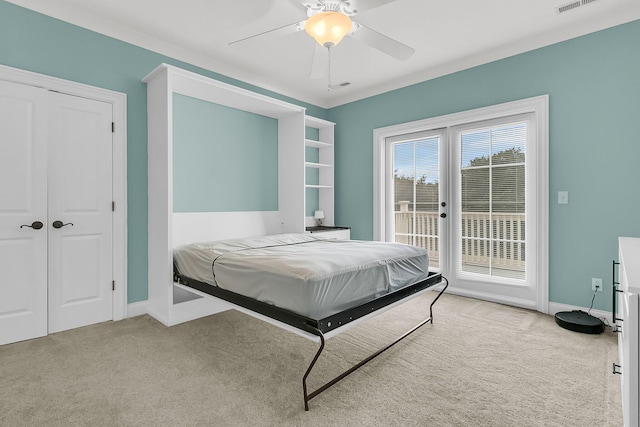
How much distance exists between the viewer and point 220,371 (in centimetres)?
210

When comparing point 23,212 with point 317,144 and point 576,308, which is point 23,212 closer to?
point 317,144

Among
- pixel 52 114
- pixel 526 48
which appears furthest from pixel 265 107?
pixel 526 48

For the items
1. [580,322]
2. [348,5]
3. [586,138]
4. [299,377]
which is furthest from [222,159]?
[580,322]

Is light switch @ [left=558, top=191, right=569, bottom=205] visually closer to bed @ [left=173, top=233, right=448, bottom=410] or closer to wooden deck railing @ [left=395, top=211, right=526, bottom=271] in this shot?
wooden deck railing @ [left=395, top=211, right=526, bottom=271]

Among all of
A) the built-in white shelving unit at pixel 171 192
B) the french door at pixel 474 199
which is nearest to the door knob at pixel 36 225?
the built-in white shelving unit at pixel 171 192

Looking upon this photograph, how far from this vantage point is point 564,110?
3078 mm

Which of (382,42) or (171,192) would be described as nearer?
(382,42)

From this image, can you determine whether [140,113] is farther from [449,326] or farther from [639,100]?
[639,100]

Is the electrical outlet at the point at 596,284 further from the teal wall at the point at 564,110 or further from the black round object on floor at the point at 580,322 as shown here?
→ the black round object on floor at the point at 580,322

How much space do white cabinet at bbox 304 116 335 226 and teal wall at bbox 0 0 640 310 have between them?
1.99 m

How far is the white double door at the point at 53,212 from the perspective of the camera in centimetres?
250

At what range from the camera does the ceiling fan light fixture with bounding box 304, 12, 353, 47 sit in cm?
210

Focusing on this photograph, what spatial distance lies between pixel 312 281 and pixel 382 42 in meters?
1.87

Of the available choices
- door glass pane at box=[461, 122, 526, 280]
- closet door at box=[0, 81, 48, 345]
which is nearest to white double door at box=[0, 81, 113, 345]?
closet door at box=[0, 81, 48, 345]
